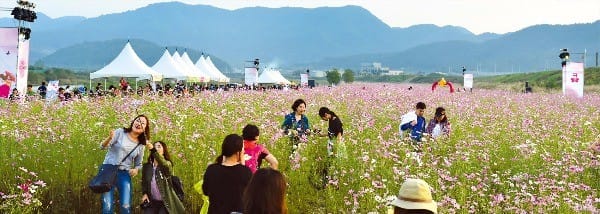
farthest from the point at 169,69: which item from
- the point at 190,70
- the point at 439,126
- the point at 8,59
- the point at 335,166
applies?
the point at 335,166

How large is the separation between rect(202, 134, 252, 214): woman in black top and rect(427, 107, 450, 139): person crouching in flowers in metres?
5.63

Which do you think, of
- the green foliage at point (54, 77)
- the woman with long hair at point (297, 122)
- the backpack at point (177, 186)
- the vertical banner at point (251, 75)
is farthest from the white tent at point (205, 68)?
the green foliage at point (54, 77)

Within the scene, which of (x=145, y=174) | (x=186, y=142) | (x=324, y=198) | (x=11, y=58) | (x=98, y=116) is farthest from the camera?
(x=11, y=58)

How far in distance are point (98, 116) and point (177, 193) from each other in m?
5.28

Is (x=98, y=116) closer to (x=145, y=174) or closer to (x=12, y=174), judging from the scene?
(x=12, y=174)

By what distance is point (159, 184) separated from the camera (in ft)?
21.9

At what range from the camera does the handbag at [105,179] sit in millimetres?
6828

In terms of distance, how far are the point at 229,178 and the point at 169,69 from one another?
3810cm

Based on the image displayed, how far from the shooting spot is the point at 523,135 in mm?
11773

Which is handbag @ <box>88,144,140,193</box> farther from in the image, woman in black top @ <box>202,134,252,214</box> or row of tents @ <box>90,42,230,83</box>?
row of tents @ <box>90,42,230,83</box>

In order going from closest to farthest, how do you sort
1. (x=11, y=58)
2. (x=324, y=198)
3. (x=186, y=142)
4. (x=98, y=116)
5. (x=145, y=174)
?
(x=145, y=174), (x=324, y=198), (x=186, y=142), (x=98, y=116), (x=11, y=58)

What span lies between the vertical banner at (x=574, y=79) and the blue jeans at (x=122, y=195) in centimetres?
2058

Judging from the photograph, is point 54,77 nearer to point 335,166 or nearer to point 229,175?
point 335,166

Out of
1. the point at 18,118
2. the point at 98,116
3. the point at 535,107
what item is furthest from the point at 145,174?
the point at 535,107
